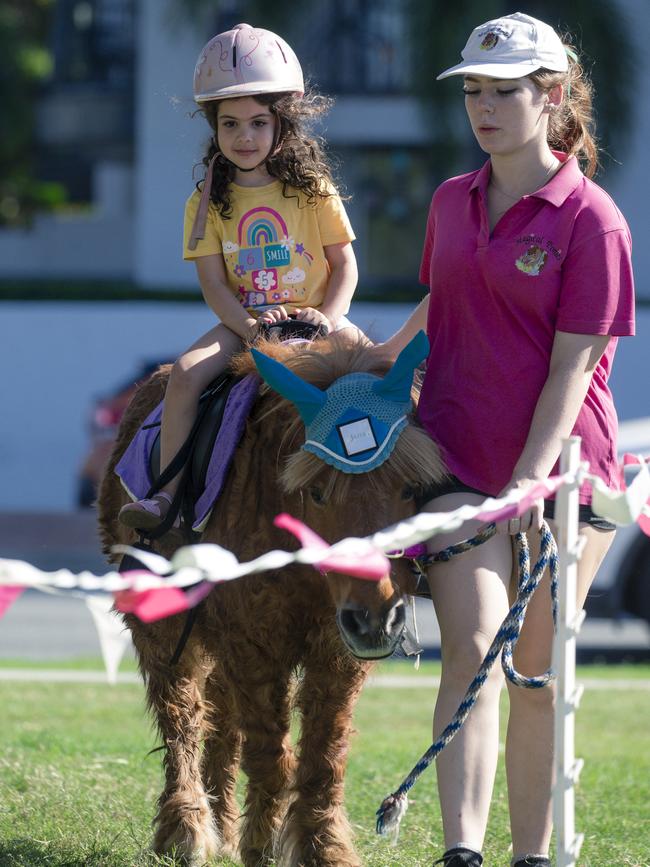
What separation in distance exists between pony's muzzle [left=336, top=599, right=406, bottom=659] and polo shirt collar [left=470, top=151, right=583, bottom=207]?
48.9 inches

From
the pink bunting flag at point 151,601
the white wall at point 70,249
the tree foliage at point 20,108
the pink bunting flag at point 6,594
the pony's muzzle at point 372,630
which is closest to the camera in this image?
the pink bunting flag at point 151,601

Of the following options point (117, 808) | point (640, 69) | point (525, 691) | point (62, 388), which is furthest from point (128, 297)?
point (525, 691)

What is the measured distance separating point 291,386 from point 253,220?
110cm

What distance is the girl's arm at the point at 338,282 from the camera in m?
4.84

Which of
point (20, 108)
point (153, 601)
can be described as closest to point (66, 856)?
point (153, 601)

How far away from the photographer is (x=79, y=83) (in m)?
28.5

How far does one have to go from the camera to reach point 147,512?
4562mm

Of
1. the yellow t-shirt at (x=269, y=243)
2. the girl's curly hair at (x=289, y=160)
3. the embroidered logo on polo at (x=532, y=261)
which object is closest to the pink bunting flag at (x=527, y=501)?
the embroidered logo on polo at (x=532, y=261)

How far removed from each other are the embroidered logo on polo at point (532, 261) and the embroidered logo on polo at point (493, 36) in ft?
1.95

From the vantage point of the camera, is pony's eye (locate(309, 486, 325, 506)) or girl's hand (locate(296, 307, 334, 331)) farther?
girl's hand (locate(296, 307, 334, 331))

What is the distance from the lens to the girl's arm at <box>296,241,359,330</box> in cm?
484

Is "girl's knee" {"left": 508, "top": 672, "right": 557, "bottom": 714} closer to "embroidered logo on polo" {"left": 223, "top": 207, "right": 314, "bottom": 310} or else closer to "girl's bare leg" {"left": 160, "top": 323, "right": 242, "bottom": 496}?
"girl's bare leg" {"left": 160, "top": 323, "right": 242, "bottom": 496}

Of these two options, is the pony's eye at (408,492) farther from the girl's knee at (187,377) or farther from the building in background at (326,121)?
the building in background at (326,121)

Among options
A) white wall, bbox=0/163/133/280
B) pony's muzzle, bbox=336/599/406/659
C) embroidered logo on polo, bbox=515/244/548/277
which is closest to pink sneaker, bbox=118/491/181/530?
pony's muzzle, bbox=336/599/406/659
